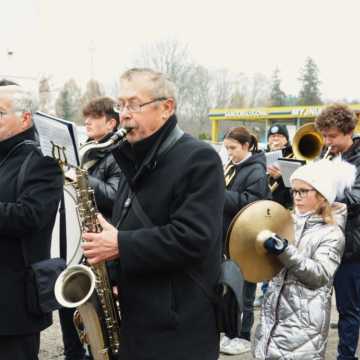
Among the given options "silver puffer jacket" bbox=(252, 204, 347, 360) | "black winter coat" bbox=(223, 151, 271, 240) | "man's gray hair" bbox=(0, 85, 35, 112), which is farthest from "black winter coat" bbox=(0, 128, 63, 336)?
"black winter coat" bbox=(223, 151, 271, 240)

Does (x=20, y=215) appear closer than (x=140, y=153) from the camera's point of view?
No

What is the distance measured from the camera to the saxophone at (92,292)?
2291mm

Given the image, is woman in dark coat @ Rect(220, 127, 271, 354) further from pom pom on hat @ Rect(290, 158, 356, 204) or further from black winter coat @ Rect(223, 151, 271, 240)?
pom pom on hat @ Rect(290, 158, 356, 204)

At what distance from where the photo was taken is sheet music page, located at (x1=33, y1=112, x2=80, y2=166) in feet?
7.62

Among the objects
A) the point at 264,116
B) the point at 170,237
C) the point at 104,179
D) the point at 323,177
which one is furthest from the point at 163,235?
the point at 264,116

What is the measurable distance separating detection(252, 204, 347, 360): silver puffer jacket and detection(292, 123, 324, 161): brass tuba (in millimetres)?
2213

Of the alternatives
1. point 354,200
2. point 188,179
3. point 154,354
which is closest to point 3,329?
point 154,354

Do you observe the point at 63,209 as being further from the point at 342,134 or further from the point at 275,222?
the point at 342,134

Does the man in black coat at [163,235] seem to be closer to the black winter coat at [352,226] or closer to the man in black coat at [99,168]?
the man in black coat at [99,168]

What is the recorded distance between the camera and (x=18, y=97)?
277 cm

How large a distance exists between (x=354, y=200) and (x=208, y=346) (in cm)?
179

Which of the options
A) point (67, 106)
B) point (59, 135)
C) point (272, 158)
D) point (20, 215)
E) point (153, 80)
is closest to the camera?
point (153, 80)

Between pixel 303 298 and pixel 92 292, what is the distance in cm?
132

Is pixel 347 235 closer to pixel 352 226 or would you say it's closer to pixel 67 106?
pixel 352 226
